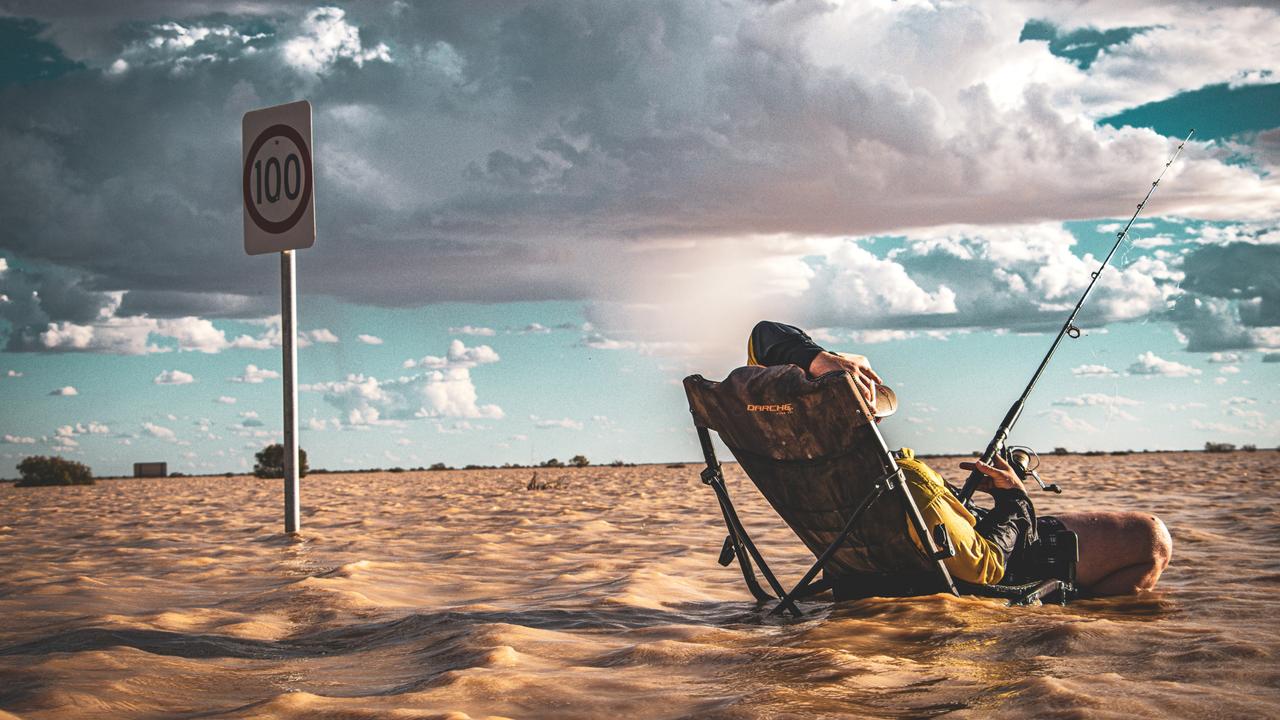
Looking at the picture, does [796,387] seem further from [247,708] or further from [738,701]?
[247,708]

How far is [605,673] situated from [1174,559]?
457 centimetres

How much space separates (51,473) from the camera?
77.0ft

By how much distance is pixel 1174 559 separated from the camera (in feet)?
19.7

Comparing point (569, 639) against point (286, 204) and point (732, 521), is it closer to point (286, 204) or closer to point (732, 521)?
point (732, 521)

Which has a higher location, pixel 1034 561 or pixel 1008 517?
pixel 1008 517

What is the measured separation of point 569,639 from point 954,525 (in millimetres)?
1670

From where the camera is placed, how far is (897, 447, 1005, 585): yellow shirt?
3896 millimetres

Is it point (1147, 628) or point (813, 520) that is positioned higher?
point (813, 520)

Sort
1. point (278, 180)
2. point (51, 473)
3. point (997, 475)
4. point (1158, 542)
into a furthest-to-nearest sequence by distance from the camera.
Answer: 1. point (51, 473)
2. point (278, 180)
3. point (1158, 542)
4. point (997, 475)

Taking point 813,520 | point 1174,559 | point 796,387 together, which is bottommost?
point 1174,559

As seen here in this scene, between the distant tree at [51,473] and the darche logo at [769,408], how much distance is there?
24035 mm

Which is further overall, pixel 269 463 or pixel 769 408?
pixel 269 463

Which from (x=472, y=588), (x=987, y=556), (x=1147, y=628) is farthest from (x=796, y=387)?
(x=472, y=588)

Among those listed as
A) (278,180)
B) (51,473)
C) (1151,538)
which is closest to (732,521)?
(1151,538)
